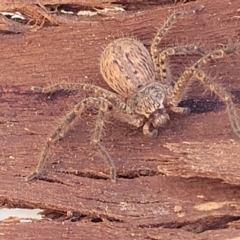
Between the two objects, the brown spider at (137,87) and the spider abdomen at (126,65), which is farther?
the spider abdomen at (126,65)

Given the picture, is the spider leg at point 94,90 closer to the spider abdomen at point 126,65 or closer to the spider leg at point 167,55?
the spider abdomen at point 126,65

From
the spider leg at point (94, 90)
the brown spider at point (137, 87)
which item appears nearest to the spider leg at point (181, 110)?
the brown spider at point (137, 87)

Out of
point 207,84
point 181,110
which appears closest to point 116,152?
point 181,110

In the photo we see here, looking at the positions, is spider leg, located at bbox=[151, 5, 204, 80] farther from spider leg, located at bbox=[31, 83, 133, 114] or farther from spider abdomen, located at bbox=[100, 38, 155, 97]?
spider leg, located at bbox=[31, 83, 133, 114]

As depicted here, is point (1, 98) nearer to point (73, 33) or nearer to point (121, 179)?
point (73, 33)

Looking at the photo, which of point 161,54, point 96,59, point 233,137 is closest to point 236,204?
point 233,137
